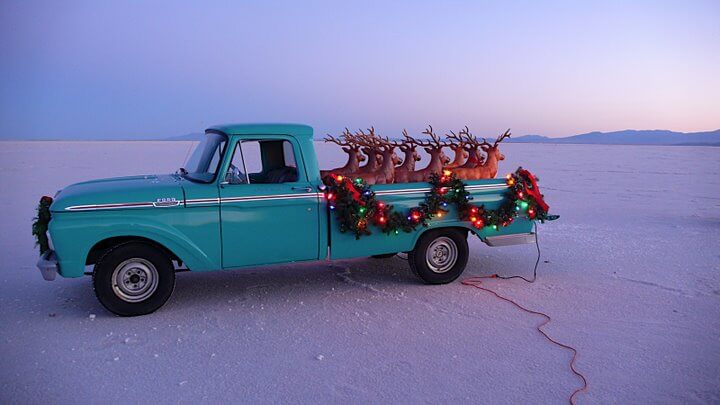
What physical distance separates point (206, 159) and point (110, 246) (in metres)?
1.43

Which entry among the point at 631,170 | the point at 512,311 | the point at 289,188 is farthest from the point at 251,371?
the point at 631,170

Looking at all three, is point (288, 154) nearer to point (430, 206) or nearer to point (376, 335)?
point (430, 206)

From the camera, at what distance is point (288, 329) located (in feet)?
19.4

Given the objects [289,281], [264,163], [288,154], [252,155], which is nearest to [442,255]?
[289,281]

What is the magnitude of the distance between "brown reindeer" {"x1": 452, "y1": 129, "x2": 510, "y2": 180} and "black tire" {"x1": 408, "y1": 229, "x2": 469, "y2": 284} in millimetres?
781

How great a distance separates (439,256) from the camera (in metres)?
7.53

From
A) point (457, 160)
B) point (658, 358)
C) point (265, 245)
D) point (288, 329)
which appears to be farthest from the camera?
point (457, 160)

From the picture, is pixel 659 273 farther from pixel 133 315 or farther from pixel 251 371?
pixel 133 315

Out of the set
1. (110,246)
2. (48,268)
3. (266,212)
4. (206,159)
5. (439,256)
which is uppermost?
(206,159)

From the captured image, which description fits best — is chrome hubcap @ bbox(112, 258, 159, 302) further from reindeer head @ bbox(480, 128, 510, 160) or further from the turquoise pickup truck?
Result: reindeer head @ bbox(480, 128, 510, 160)

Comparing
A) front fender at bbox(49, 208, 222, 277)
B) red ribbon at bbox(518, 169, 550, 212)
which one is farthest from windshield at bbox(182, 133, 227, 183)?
red ribbon at bbox(518, 169, 550, 212)

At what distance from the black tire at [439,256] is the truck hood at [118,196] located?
299cm

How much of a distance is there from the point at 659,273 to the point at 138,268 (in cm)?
686

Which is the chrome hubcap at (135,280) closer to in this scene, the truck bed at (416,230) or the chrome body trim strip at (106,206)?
the chrome body trim strip at (106,206)
